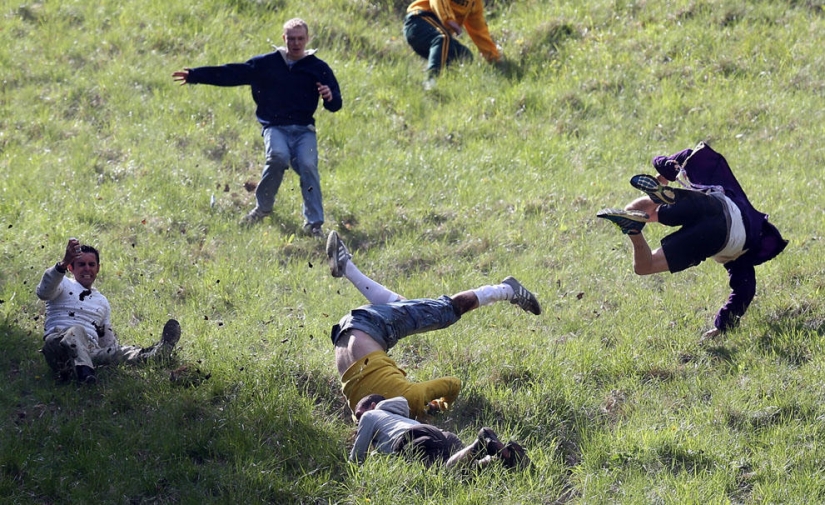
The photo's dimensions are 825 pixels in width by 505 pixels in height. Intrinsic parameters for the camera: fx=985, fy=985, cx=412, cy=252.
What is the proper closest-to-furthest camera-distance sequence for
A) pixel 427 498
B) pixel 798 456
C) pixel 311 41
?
1. pixel 427 498
2. pixel 798 456
3. pixel 311 41

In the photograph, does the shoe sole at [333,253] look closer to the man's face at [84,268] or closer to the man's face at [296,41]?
the man's face at [84,268]

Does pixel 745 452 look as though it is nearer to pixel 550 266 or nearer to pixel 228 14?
pixel 550 266

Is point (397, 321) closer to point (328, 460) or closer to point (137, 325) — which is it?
point (328, 460)

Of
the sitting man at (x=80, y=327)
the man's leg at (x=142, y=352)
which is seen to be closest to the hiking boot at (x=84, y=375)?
the sitting man at (x=80, y=327)

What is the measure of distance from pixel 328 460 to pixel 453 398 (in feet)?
2.97

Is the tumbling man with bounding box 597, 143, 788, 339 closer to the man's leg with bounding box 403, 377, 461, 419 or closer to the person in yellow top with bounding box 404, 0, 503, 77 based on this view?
the man's leg with bounding box 403, 377, 461, 419

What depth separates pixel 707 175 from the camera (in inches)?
276

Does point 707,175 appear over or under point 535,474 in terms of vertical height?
over

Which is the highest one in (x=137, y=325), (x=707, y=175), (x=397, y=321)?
(x=707, y=175)

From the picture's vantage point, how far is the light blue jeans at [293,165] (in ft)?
29.3

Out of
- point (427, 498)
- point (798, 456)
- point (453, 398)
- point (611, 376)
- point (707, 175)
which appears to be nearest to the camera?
point (427, 498)

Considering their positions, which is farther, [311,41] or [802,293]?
[311,41]

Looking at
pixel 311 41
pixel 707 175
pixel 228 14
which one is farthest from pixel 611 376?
pixel 228 14

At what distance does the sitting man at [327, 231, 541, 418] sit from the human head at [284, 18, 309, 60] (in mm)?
3131
